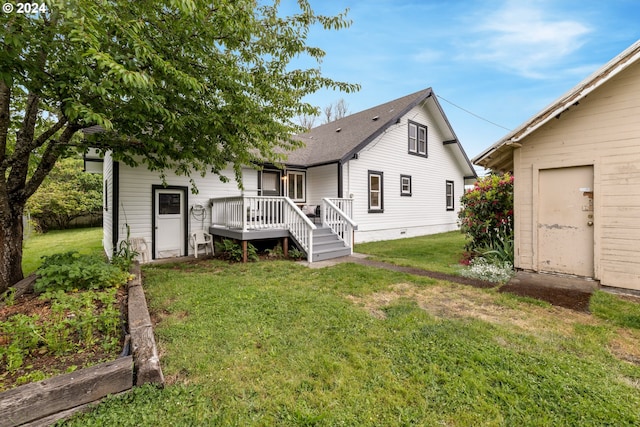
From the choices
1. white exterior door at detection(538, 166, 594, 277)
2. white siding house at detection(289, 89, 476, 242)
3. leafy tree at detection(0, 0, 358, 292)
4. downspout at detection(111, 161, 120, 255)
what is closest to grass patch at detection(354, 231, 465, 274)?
white siding house at detection(289, 89, 476, 242)

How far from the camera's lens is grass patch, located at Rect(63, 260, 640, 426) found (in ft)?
6.60

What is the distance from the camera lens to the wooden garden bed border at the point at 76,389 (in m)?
1.85

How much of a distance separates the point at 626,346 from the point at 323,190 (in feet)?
30.0

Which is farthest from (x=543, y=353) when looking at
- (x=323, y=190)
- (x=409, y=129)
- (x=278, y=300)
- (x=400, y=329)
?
(x=409, y=129)

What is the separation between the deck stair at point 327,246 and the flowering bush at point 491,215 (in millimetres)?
3533

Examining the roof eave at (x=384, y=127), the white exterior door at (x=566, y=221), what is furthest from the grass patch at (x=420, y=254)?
the roof eave at (x=384, y=127)

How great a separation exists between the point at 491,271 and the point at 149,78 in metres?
6.99

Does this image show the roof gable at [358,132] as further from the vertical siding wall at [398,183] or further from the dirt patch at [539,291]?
the dirt patch at [539,291]

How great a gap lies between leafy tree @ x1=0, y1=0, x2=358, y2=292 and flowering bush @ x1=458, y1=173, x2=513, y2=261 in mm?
4673

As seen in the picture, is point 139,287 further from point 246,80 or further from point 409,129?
point 409,129

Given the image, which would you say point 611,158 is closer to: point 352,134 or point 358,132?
point 358,132

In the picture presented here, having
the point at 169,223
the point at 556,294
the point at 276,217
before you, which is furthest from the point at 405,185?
the point at 169,223

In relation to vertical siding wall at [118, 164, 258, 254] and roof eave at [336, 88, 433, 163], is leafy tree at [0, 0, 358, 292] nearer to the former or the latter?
vertical siding wall at [118, 164, 258, 254]

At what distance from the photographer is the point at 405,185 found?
42.0 feet
